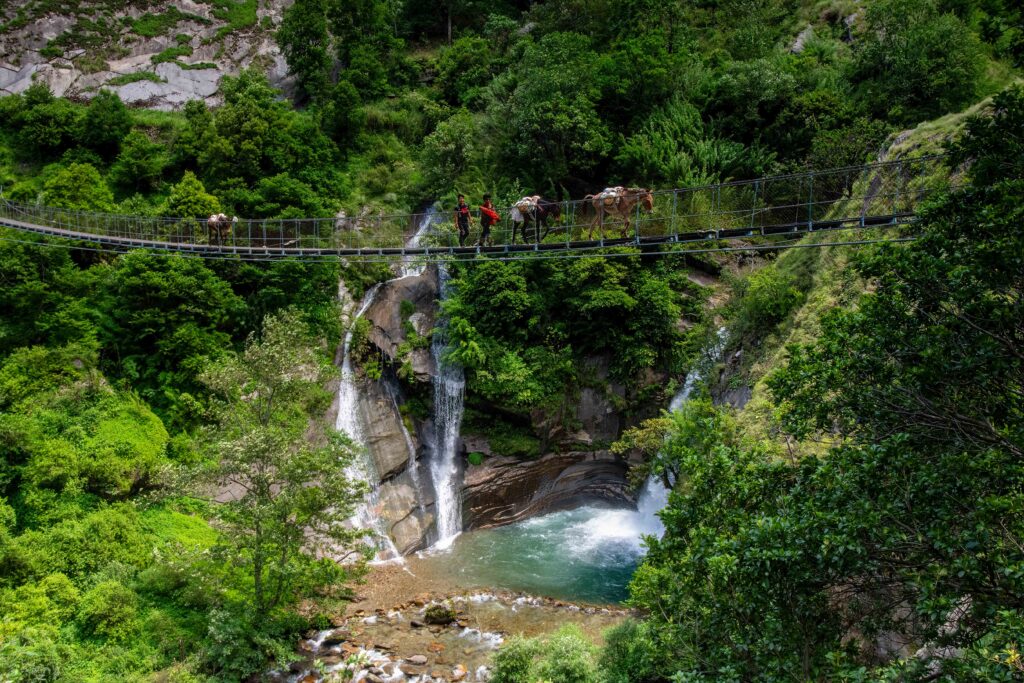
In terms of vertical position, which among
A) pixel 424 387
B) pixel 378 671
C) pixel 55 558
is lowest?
pixel 378 671

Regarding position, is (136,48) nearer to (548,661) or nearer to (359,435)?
(359,435)

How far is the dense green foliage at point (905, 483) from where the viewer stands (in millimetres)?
5973

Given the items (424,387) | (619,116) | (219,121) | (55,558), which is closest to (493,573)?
(424,387)

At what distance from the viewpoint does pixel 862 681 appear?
578cm

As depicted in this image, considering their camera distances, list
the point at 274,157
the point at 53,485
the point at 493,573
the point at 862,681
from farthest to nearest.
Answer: the point at 274,157
the point at 493,573
the point at 53,485
the point at 862,681

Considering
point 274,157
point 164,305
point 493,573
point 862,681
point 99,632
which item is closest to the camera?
point 862,681

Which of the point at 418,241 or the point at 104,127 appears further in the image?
the point at 104,127

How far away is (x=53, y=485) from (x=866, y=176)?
22.6 metres

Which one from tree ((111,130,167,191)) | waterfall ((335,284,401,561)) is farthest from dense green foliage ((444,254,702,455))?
tree ((111,130,167,191))

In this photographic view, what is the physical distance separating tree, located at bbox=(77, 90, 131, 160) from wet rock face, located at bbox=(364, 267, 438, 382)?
50.5 ft

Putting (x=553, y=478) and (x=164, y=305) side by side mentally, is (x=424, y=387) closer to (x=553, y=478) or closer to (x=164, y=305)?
(x=553, y=478)

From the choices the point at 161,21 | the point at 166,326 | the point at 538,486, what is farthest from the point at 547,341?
the point at 161,21

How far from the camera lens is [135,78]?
33562 millimetres

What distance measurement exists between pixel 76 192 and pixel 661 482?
22498 mm
